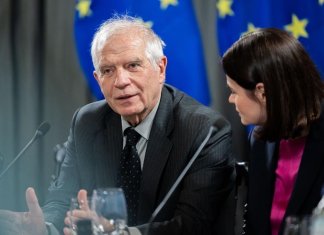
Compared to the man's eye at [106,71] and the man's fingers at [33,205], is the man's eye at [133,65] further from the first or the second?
the man's fingers at [33,205]

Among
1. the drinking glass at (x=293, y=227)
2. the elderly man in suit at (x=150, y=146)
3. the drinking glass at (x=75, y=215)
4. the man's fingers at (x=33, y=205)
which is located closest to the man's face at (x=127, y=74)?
the elderly man in suit at (x=150, y=146)

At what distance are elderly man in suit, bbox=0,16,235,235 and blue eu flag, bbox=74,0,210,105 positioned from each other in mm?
711

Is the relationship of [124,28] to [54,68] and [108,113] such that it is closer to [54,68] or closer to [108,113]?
[108,113]

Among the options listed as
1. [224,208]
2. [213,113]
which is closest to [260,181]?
[224,208]

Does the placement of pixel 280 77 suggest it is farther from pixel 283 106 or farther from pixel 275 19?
pixel 275 19

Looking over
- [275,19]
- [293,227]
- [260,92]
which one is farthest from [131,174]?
[275,19]

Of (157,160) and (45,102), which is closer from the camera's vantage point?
(157,160)

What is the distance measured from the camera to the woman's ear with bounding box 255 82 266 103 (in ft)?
5.55

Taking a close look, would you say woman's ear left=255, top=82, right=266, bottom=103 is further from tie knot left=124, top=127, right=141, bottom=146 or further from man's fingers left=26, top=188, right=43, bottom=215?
man's fingers left=26, top=188, right=43, bottom=215

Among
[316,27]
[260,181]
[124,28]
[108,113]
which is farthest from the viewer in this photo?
[316,27]

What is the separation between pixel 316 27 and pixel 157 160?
4.13 feet

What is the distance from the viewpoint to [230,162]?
6.61ft

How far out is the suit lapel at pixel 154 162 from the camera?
1.95 m

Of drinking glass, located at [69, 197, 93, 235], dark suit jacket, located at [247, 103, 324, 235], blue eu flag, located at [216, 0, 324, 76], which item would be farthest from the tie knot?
blue eu flag, located at [216, 0, 324, 76]
